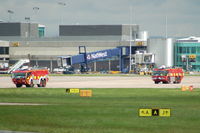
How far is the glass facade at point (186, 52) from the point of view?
196 metres

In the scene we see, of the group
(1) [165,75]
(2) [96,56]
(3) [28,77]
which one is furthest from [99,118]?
(2) [96,56]

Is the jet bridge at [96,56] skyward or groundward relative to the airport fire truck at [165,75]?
skyward

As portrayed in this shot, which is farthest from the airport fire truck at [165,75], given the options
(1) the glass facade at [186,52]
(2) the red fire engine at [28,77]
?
(1) the glass facade at [186,52]

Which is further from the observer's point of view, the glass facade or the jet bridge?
the glass facade

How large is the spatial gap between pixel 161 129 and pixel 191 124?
296 cm

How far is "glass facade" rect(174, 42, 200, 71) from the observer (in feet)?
643

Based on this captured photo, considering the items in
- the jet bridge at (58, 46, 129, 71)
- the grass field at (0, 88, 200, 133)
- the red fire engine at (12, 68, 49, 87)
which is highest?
the jet bridge at (58, 46, 129, 71)

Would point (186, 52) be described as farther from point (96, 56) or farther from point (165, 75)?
point (165, 75)

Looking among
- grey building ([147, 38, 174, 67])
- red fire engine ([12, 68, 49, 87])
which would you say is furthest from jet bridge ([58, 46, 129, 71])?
red fire engine ([12, 68, 49, 87])

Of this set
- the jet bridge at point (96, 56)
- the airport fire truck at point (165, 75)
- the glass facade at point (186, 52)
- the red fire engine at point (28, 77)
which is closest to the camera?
the red fire engine at point (28, 77)

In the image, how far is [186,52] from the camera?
648ft

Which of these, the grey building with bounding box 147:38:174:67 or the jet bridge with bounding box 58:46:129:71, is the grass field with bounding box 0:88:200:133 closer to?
the jet bridge with bounding box 58:46:129:71

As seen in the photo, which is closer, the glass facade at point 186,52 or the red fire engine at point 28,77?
the red fire engine at point 28,77

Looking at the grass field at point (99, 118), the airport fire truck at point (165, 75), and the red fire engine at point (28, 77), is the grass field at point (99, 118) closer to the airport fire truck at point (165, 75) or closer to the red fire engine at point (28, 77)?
the red fire engine at point (28, 77)
